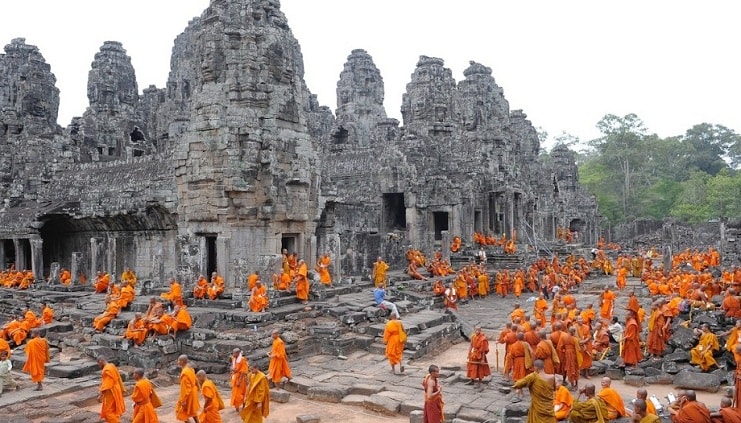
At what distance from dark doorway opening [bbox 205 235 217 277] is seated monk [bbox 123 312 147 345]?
3621 mm

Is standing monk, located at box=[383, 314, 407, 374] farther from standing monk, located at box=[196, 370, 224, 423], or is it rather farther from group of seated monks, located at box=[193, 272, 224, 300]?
group of seated monks, located at box=[193, 272, 224, 300]

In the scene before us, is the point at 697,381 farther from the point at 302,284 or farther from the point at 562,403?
the point at 302,284

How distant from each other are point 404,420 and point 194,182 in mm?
8542

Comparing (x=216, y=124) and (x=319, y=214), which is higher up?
(x=216, y=124)

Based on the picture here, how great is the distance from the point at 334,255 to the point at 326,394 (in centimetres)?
762

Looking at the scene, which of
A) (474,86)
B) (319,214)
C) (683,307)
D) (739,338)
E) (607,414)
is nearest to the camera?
(607,414)

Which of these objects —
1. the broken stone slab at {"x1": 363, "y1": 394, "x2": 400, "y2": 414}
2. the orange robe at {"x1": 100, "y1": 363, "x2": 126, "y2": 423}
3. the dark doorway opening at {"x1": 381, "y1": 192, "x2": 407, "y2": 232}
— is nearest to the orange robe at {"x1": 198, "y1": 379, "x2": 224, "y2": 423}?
the orange robe at {"x1": 100, "y1": 363, "x2": 126, "y2": 423}

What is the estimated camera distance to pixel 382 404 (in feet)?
28.9

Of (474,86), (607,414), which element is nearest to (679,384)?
(607,414)

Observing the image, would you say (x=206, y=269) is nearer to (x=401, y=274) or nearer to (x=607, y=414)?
(x=401, y=274)

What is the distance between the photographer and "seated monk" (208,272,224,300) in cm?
1348

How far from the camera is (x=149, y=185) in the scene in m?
18.0

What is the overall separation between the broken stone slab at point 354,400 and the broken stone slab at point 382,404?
0.07 meters

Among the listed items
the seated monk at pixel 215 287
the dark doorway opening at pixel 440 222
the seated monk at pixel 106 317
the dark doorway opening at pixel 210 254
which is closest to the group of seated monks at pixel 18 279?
the dark doorway opening at pixel 210 254
